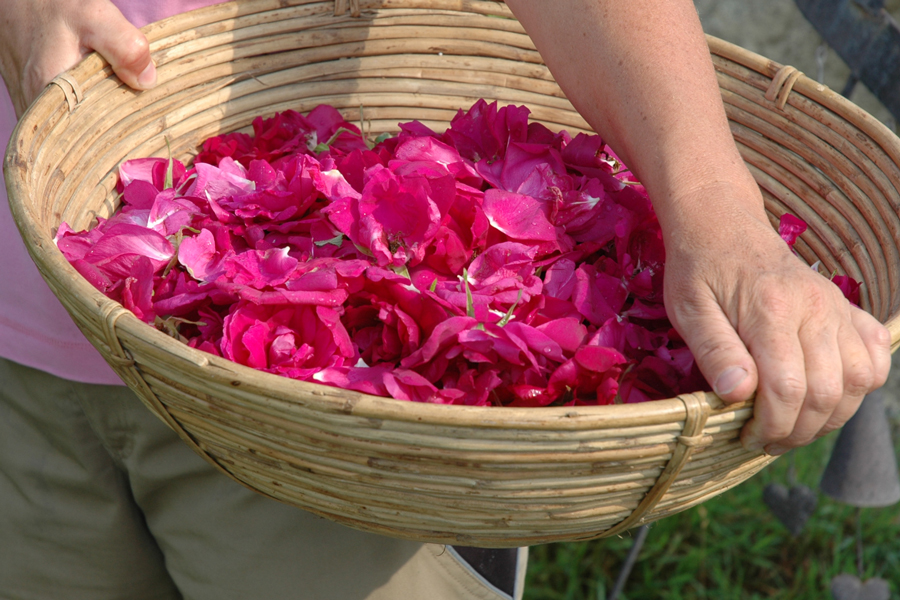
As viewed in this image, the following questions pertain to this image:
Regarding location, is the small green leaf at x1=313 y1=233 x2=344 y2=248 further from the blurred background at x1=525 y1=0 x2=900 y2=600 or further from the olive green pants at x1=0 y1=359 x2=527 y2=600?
the blurred background at x1=525 y1=0 x2=900 y2=600

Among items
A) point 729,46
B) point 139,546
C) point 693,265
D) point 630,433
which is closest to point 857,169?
point 729,46

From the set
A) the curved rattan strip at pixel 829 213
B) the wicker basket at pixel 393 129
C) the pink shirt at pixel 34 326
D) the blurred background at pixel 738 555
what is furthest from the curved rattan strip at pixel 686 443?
the blurred background at pixel 738 555

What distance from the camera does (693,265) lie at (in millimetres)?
628

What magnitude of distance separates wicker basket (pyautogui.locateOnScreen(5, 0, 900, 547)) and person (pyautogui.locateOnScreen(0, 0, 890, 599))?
0.17 ft

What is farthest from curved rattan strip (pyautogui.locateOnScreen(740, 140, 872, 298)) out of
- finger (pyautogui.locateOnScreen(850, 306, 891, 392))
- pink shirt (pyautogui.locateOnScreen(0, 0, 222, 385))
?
pink shirt (pyautogui.locateOnScreen(0, 0, 222, 385))

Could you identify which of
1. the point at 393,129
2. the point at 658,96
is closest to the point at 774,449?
the point at 658,96

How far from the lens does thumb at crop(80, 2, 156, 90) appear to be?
842mm

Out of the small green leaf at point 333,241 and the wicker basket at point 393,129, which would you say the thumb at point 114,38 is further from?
the small green leaf at point 333,241

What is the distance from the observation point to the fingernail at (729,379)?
1.78 ft

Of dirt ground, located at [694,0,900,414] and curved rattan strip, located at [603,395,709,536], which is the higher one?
curved rattan strip, located at [603,395,709,536]

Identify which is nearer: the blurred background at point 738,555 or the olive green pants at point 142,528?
the olive green pants at point 142,528

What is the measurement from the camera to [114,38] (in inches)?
33.1

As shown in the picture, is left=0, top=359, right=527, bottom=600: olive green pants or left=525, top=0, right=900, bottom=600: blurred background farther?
left=525, top=0, right=900, bottom=600: blurred background

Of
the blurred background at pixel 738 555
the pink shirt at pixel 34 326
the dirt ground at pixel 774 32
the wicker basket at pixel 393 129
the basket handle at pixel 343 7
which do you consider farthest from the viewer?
the dirt ground at pixel 774 32
